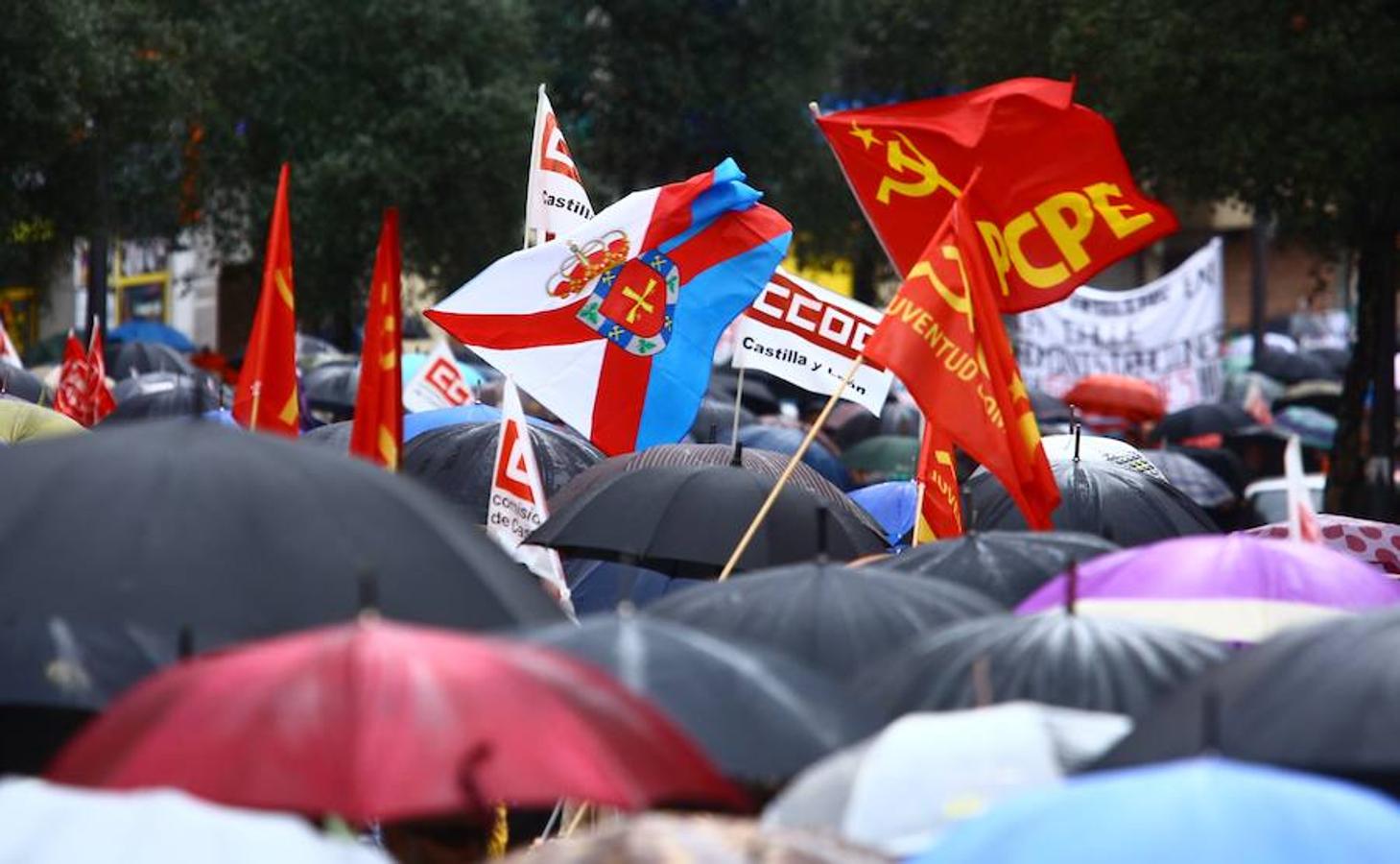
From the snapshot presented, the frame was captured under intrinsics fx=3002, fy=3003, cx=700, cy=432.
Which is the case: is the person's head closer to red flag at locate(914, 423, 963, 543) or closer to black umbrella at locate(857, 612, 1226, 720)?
black umbrella at locate(857, 612, 1226, 720)

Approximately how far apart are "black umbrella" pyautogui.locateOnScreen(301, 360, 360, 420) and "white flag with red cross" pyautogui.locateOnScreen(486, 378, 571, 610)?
10048mm

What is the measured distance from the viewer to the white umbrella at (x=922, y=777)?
5453 mm

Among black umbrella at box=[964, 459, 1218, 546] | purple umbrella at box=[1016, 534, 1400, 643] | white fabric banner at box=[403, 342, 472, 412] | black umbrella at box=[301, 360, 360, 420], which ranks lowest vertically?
black umbrella at box=[301, 360, 360, 420]

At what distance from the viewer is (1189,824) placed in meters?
4.68

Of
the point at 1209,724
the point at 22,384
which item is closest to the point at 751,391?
the point at 22,384

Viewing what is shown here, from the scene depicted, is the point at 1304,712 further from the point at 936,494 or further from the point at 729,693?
→ the point at 936,494

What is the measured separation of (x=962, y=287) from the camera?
31.2 feet

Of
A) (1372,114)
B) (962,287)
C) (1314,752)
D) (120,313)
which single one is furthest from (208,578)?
(120,313)

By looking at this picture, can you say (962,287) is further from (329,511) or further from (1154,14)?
(1154,14)

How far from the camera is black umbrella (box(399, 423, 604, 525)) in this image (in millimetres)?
12391

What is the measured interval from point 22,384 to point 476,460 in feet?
21.1

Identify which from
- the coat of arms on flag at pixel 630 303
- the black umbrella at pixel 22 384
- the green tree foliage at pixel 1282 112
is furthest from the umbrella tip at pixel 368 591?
the green tree foliage at pixel 1282 112

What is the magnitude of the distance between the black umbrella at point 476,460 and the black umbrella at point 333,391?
7628 mm

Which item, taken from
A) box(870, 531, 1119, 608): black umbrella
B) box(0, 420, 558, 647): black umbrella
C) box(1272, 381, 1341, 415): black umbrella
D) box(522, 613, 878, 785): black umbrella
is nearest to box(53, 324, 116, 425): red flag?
box(870, 531, 1119, 608): black umbrella
